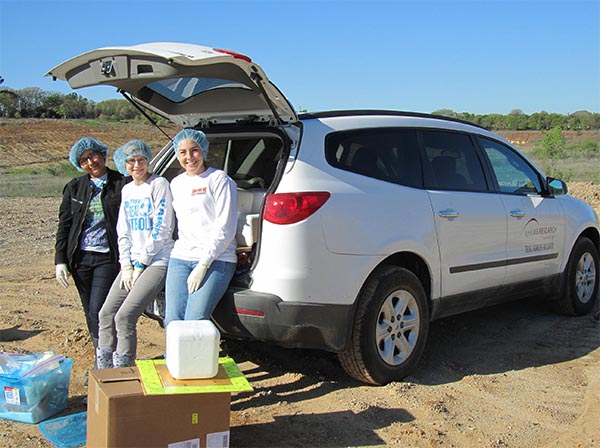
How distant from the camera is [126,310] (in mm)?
4344

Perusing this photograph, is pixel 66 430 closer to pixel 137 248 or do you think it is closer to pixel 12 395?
pixel 12 395

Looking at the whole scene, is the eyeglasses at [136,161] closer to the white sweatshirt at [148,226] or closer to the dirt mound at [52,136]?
the white sweatshirt at [148,226]

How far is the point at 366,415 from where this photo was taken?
4.31 meters

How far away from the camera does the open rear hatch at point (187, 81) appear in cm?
401

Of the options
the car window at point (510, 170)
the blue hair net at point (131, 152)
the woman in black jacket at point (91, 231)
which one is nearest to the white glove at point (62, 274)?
the woman in black jacket at point (91, 231)

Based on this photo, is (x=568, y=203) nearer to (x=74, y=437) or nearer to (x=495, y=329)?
(x=495, y=329)

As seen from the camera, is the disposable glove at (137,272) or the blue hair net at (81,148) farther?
the blue hair net at (81,148)

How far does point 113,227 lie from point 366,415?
211cm

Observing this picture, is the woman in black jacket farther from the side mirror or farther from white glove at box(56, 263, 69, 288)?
the side mirror

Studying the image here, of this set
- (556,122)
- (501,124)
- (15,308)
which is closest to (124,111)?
(501,124)

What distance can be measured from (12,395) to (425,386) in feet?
8.89

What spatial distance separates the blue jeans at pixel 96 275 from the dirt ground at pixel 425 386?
21.4 inches

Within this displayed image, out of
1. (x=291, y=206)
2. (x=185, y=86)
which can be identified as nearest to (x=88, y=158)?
(x=185, y=86)

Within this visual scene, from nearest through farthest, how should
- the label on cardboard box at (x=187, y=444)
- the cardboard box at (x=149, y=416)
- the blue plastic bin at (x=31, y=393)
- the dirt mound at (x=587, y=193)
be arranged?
the cardboard box at (x=149, y=416)
the label on cardboard box at (x=187, y=444)
the blue plastic bin at (x=31, y=393)
the dirt mound at (x=587, y=193)
